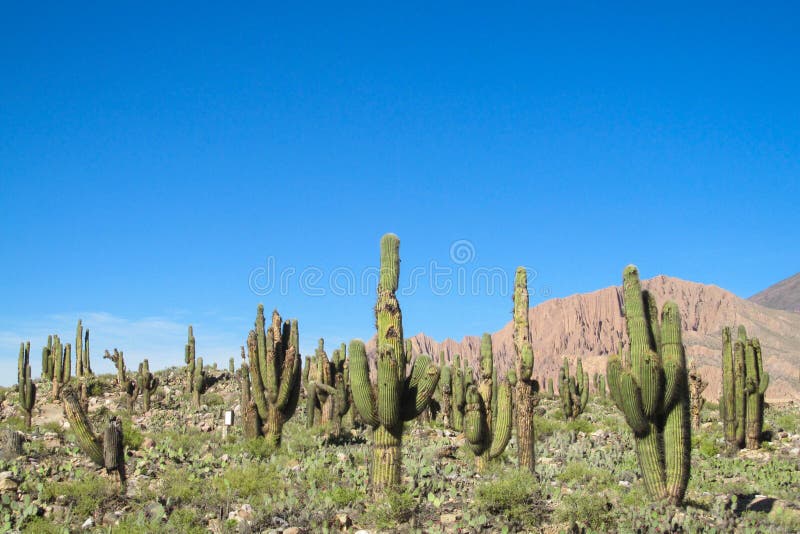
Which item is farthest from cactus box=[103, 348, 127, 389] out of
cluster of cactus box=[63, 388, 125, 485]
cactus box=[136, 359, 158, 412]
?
cluster of cactus box=[63, 388, 125, 485]

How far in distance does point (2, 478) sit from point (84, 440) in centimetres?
150

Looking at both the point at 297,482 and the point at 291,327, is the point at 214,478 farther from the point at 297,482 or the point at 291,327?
the point at 291,327

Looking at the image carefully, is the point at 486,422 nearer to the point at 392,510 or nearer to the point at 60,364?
the point at 392,510

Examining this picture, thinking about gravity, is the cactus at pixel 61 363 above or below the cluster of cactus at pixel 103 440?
above

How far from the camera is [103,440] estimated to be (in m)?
11.4

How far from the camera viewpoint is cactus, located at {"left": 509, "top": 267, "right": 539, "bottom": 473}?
12922 mm

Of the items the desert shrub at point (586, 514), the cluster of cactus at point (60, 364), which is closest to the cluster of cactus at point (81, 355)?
the cluster of cactus at point (60, 364)

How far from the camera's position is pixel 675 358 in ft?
32.2

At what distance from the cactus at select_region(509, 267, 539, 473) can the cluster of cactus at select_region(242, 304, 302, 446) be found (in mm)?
5527

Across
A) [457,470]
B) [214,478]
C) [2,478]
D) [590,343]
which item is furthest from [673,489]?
[590,343]

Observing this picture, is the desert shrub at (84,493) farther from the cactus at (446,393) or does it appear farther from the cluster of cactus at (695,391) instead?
the cluster of cactus at (695,391)

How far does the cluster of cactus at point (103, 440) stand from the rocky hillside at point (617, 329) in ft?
295

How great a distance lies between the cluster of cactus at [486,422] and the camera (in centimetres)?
1333

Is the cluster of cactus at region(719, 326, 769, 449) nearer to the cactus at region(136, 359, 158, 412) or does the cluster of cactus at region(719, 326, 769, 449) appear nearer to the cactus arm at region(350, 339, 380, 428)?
the cactus arm at region(350, 339, 380, 428)
